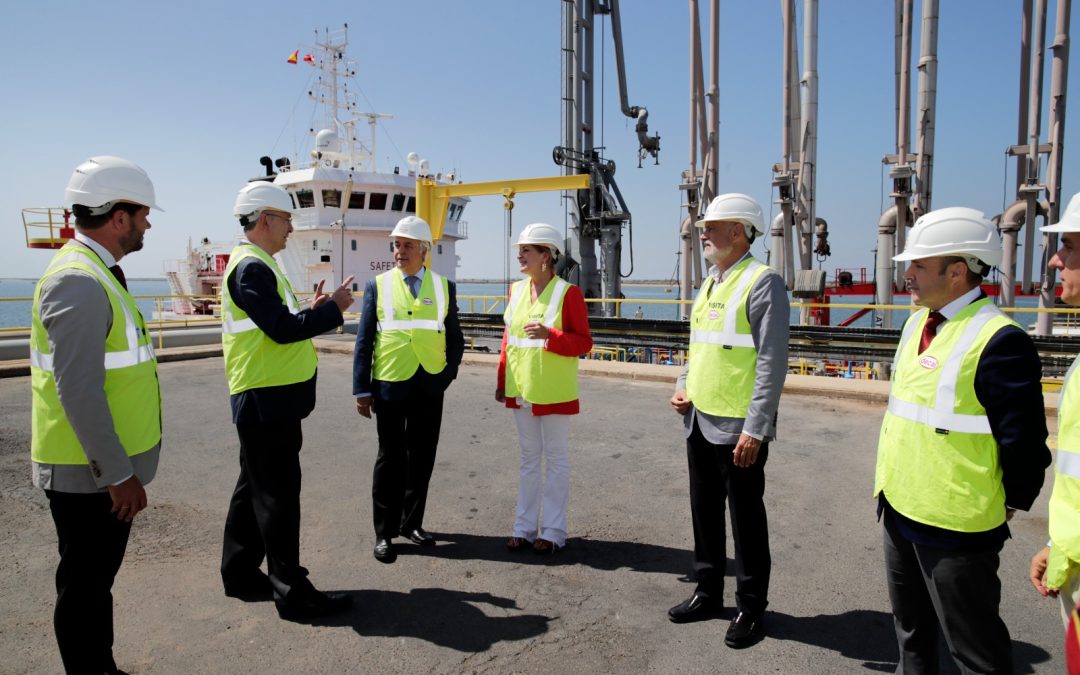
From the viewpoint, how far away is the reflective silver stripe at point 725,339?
2924 millimetres

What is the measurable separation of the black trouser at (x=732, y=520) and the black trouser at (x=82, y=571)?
248 centimetres

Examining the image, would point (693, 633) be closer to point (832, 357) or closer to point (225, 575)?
point (225, 575)

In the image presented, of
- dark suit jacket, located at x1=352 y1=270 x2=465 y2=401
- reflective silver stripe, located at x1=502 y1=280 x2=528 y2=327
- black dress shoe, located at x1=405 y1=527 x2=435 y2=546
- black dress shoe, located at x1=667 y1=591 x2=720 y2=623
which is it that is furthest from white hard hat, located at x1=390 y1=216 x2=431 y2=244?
black dress shoe, located at x1=667 y1=591 x2=720 y2=623

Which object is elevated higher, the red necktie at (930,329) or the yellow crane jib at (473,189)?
the yellow crane jib at (473,189)

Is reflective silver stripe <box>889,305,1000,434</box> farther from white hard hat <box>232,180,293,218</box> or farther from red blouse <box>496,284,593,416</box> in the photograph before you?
white hard hat <box>232,180,293,218</box>

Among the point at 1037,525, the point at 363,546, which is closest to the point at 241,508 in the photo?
the point at 363,546

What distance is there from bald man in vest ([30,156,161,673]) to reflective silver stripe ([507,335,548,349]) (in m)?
2.03

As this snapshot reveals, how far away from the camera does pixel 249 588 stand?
327 centimetres

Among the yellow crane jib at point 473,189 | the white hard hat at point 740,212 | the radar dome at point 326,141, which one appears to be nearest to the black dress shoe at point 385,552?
the white hard hat at point 740,212

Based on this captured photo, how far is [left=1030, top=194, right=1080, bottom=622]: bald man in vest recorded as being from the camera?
158 centimetres

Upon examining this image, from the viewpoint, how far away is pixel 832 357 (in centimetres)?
1030

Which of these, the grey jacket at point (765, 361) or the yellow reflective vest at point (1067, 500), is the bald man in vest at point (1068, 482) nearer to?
the yellow reflective vest at point (1067, 500)

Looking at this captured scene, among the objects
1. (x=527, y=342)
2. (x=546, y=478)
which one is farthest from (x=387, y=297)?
(x=546, y=478)

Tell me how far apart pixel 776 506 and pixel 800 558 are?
83 centimetres
